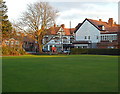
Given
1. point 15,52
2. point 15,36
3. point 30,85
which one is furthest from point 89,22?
point 30,85

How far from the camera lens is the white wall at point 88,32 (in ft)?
194

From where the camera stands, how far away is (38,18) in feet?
163

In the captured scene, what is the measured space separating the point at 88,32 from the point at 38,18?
689 inches

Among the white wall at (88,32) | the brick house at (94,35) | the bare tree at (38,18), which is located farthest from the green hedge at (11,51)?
the white wall at (88,32)

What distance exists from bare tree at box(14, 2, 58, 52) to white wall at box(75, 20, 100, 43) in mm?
13542

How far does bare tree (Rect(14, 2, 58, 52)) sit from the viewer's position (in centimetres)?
4912

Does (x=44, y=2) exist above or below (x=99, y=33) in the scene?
above

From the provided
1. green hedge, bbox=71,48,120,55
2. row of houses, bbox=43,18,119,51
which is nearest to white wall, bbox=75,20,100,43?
row of houses, bbox=43,18,119,51

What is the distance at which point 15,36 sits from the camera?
1892 inches

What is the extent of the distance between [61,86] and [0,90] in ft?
6.73

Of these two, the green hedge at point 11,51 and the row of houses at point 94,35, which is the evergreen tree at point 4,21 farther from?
the green hedge at point 11,51

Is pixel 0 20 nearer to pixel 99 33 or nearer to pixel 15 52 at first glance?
pixel 15 52

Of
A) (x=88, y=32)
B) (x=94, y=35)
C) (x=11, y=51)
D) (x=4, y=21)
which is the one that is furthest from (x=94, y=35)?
(x=11, y=51)

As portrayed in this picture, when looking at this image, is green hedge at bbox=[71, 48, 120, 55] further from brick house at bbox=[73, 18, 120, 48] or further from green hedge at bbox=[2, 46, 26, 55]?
green hedge at bbox=[2, 46, 26, 55]
